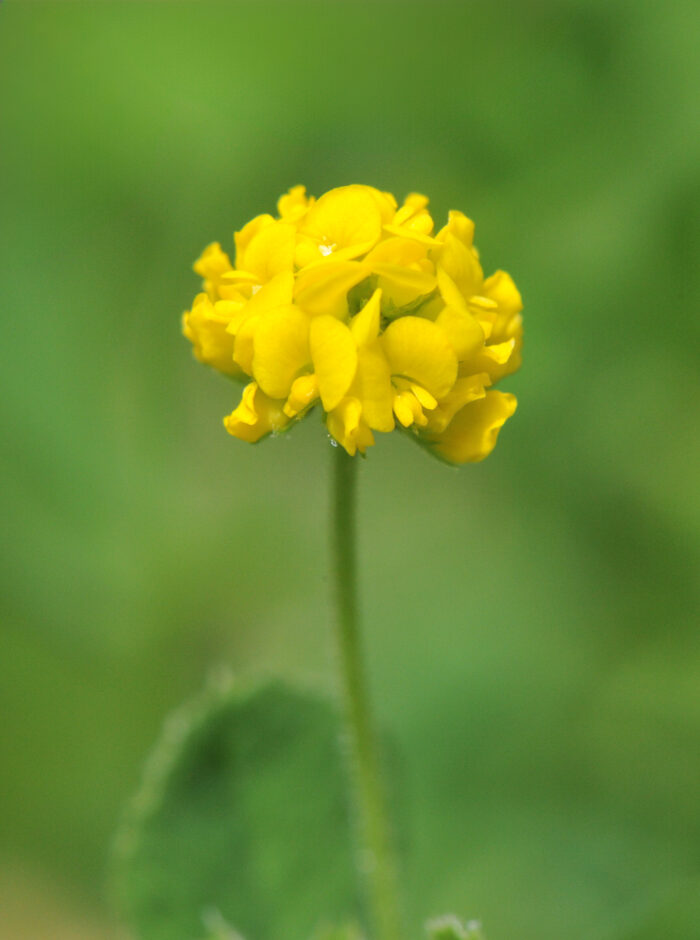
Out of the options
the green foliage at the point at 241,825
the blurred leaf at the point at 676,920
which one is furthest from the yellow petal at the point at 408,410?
the blurred leaf at the point at 676,920

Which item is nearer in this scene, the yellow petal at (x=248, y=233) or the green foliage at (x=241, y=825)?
the yellow petal at (x=248, y=233)

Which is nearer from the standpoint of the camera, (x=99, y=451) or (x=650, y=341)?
(x=650, y=341)

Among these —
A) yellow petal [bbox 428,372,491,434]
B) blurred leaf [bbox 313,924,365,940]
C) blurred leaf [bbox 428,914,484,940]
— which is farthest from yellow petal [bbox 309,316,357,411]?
blurred leaf [bbox 313,924,365,940]

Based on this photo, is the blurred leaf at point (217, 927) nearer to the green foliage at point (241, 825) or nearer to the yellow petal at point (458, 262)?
the green foliage at point (241, 825)

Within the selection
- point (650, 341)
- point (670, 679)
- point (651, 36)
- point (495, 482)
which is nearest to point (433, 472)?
point (495, 482)

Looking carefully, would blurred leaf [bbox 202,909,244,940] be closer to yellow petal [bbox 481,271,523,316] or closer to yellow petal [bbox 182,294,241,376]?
yellow petal [bbox 182,294,241,376]

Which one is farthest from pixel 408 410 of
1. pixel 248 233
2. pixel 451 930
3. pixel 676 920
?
pixel 676 920

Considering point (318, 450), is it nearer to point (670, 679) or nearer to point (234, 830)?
point (670, 679)
